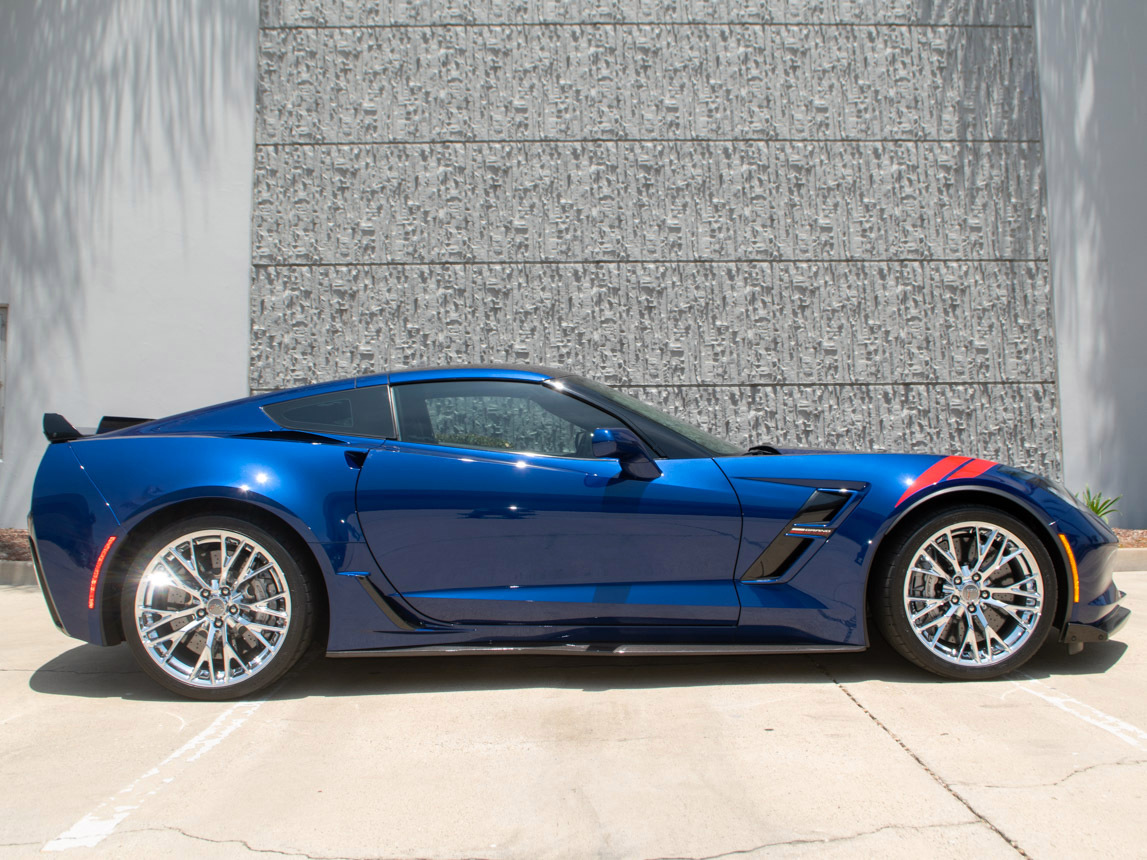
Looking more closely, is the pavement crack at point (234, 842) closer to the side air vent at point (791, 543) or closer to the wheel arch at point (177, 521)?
the wheel arch at point (177, 521)

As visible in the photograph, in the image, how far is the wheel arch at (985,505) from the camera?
3273 millimetres

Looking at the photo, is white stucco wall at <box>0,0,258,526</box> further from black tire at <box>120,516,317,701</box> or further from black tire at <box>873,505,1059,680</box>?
black tire at <box>873,505,1059,680</box>

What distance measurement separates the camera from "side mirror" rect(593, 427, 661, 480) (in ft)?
10.2

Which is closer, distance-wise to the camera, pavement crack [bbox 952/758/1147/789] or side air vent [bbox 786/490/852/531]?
pavement crack [bbox 952/758/1147/789]

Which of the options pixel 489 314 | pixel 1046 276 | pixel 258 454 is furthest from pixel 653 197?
pixel 258 454

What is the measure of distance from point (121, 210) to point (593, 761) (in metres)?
7.52

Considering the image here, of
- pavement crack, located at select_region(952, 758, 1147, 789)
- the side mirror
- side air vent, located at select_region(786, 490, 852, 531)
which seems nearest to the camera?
pavement crack, located at select_region(952, 758, 1147, 789)

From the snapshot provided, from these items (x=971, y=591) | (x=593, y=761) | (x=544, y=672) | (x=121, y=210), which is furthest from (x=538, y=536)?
(x=121, y=210)

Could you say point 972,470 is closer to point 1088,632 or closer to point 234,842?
point 1088,632

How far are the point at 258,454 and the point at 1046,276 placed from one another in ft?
23.9

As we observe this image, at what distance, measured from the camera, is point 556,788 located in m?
2.37

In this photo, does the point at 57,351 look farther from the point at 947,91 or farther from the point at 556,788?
the point at 947,91

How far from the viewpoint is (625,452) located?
3.17 metres

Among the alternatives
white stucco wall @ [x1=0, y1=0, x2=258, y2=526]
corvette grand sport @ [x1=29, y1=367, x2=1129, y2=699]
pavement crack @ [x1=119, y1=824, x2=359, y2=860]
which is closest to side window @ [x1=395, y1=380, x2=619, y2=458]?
corvette grand sport @ [x1=29, y1=367, x2=1129, y2=699]
